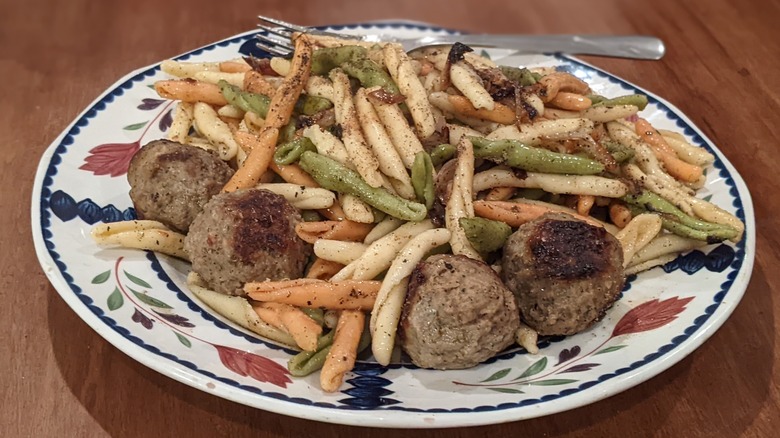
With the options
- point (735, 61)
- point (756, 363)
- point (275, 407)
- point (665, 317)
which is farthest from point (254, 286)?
point (735, 61)

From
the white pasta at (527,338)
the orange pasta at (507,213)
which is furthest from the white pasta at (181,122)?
the white pasta at (527,338)

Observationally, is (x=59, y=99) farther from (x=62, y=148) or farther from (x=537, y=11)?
(x=537, y=11)

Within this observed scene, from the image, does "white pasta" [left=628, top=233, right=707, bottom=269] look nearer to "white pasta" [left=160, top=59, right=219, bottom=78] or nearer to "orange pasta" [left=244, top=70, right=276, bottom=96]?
"orange pasta" [left=244, top=70, right=276, bottom=96]

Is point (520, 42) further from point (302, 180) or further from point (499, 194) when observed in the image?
point (302, 180)

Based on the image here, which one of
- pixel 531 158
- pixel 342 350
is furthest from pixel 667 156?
pixel 342 350

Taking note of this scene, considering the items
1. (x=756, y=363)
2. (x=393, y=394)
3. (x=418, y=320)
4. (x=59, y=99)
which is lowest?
(x=756, y=363)

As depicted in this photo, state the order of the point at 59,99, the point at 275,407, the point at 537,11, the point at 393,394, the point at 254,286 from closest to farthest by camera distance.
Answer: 1. the point at 275,407
2. the point at 393,394
3. the point at 254,286
4. the point at 59,99
5. the point at 537,11
